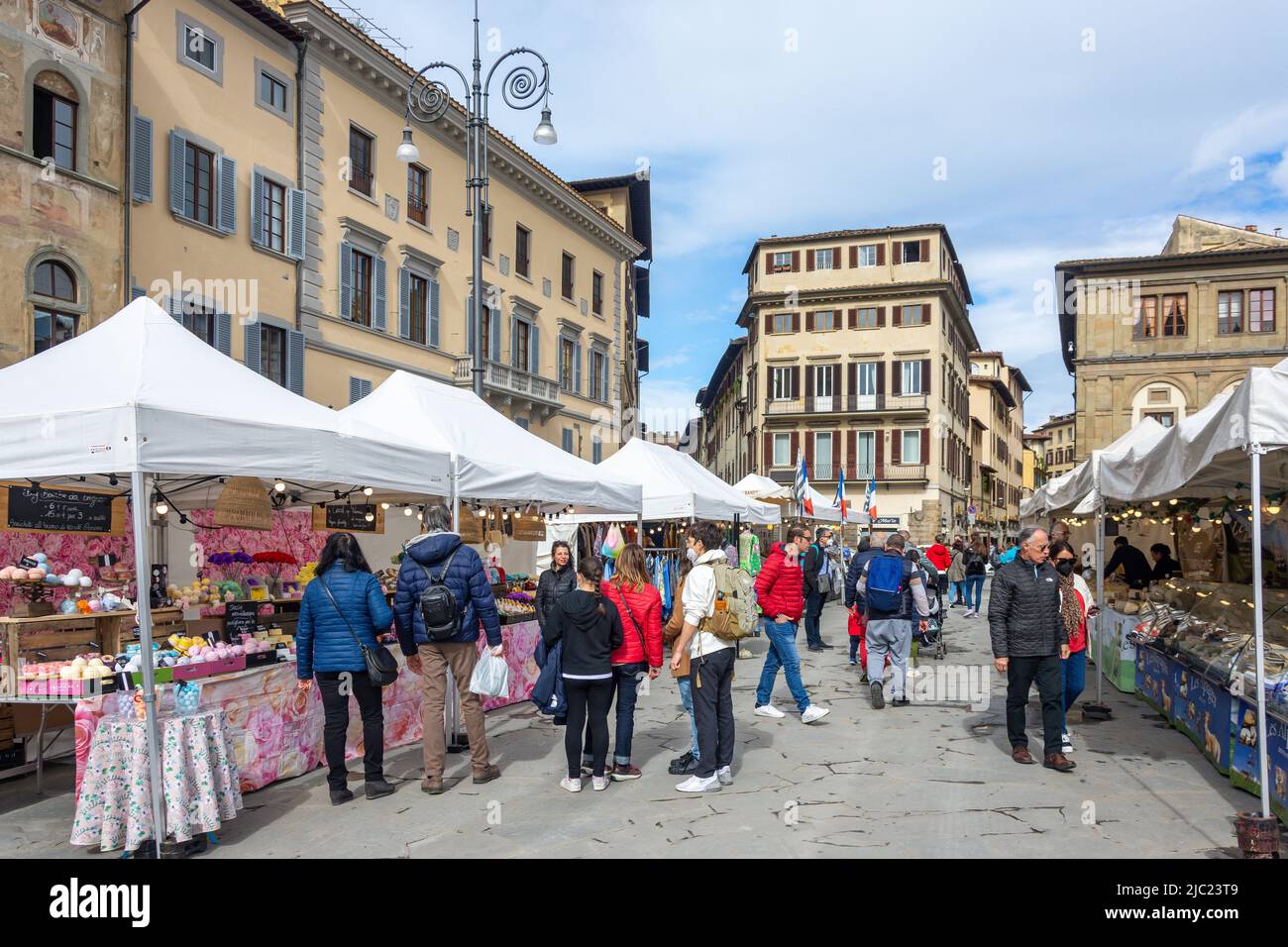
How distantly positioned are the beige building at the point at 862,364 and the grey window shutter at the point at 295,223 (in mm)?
31363

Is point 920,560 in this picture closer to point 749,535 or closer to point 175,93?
point 749,535

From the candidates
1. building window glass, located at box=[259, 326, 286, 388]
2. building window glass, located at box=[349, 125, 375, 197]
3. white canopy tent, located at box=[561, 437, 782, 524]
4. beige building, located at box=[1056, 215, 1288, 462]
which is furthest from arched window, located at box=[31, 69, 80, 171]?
beige building, located at box=[1056, 215, 1288, 462]

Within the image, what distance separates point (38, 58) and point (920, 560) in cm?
1334

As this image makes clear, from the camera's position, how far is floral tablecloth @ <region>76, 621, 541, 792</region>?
5.86 m

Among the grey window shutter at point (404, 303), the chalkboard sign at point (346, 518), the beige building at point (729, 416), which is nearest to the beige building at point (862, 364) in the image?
the beige building at point (729, 416)

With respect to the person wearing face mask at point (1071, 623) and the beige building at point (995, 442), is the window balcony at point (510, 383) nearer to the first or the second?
the person wearing face mask at point (1071, 623)

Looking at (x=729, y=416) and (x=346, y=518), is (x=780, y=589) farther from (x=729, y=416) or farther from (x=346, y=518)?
(x=729, y=416)

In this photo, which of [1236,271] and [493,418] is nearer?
[493,418]

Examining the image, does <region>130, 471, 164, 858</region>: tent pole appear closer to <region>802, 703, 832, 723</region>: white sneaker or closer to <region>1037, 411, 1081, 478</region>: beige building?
<region>802, 703, 832, 723</region>: white sneaker

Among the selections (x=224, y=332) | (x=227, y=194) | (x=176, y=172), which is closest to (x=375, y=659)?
(x=224, y=332)

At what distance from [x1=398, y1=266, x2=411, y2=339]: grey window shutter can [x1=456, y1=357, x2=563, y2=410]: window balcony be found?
2055 millimetres

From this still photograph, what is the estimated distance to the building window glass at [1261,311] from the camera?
35.0 metres
